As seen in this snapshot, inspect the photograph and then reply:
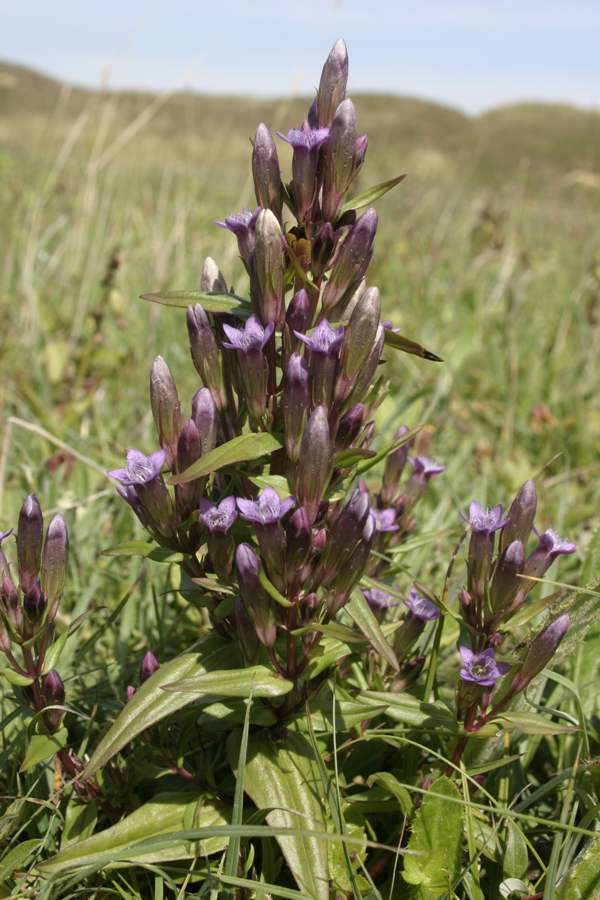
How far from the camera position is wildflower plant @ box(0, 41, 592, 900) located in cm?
159

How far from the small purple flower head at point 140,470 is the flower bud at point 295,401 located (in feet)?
0.85

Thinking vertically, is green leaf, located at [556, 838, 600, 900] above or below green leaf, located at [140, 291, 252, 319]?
below

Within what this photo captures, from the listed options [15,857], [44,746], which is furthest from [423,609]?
[15,857]

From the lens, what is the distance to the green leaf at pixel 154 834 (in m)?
1.60

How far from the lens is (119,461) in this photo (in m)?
1.91

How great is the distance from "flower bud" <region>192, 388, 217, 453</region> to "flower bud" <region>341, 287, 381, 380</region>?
0.29 m

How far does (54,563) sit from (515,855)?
3.79 feet

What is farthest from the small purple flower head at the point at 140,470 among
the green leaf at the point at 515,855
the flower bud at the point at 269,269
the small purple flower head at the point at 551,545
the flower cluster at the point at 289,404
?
the green leaf at the point at 515,855

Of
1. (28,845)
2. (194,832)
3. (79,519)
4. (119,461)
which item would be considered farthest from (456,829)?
(79,519)

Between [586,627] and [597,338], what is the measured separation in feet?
10.7

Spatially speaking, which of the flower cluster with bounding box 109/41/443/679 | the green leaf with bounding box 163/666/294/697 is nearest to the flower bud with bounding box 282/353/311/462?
the flower cluster with bounding box 109/41/443/679

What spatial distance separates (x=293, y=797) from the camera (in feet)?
5.64

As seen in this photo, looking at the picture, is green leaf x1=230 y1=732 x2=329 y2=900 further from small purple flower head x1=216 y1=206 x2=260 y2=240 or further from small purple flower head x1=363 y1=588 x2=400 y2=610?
small purple flower head x1=216 y1=206 x2=260 y2=240

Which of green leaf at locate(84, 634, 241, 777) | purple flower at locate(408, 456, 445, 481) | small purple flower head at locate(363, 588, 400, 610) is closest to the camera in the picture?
green leaf at locate(84, 634, 241, 777)
